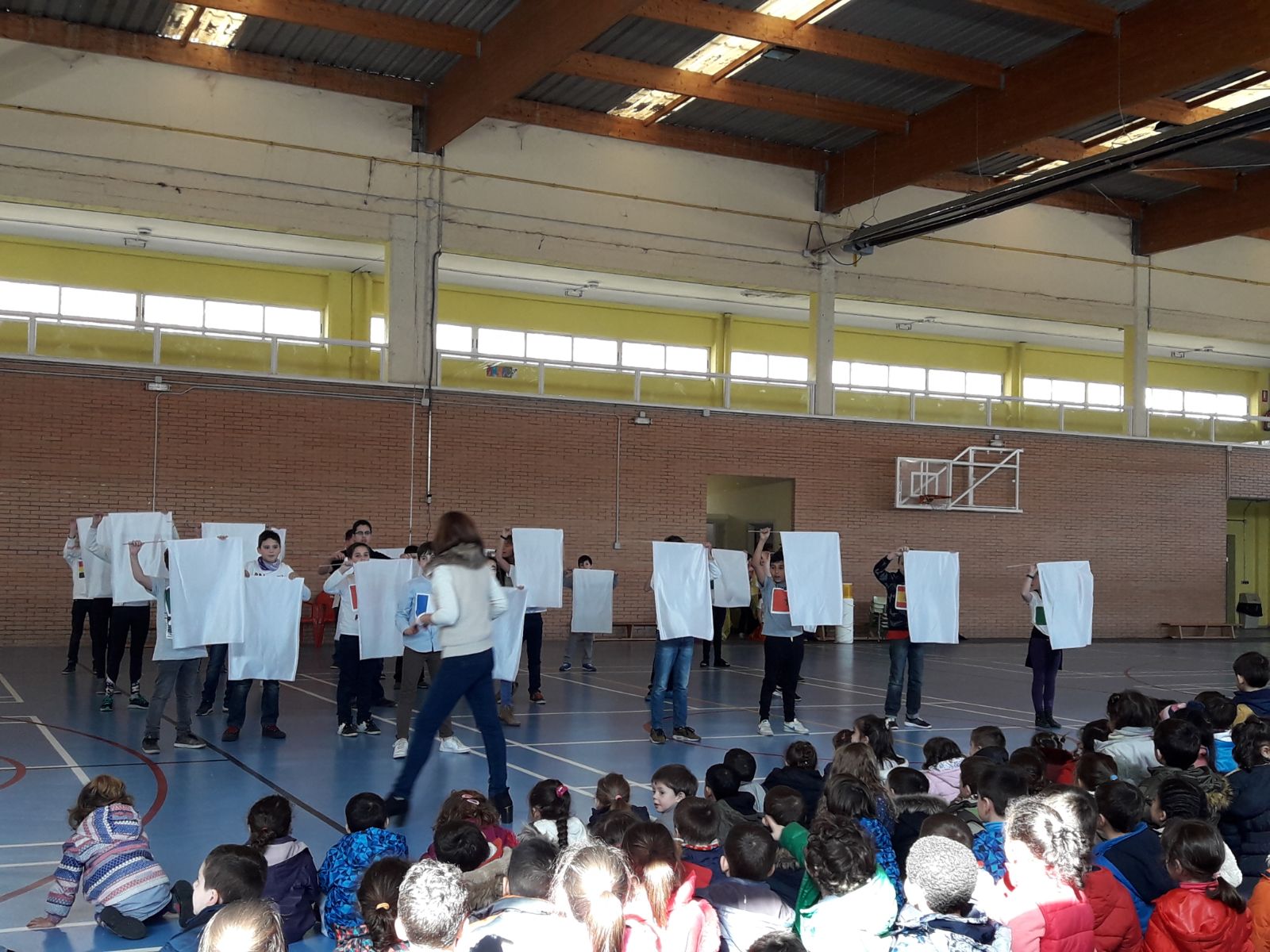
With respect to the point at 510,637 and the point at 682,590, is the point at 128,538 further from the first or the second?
the point at 682,590

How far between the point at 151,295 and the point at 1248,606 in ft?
87.7

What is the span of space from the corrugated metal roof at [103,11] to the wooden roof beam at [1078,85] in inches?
478

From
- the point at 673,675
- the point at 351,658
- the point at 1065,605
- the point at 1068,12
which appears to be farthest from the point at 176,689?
the point at 1068,12

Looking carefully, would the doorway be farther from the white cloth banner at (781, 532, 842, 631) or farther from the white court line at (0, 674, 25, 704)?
the white court line at (0, 674, 25, 704)

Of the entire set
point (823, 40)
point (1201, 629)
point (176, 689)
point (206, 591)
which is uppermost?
point (823, 40)

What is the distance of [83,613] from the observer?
14.2 metres

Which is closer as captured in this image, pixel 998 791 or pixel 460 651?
pixel 998 791

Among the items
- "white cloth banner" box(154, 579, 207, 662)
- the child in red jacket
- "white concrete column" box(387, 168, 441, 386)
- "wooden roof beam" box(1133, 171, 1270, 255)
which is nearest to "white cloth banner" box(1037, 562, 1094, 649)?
the child in red jacket

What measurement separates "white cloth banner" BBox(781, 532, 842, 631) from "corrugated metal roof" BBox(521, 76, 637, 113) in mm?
10629

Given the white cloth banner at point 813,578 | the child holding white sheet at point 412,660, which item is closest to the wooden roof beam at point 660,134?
the white cloth banner at point 813,578

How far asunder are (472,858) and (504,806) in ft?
7.19

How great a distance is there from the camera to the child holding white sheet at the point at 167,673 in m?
8.69

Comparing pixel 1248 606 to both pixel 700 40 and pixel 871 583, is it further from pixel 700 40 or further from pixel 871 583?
pixel 700 40

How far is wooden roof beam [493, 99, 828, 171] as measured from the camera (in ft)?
63.9
